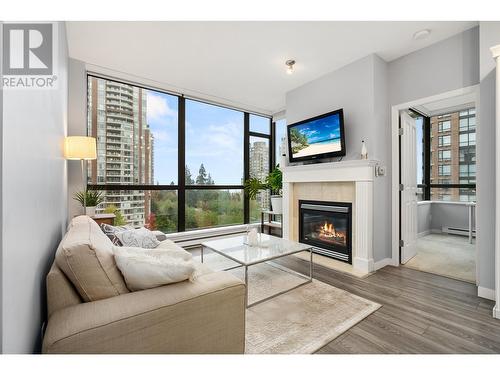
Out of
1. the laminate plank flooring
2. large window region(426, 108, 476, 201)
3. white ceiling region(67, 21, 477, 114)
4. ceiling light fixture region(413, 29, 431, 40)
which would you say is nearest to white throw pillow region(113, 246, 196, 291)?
the laminate plank flooring

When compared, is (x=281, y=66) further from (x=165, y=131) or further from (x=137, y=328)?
(x=137, y=328)

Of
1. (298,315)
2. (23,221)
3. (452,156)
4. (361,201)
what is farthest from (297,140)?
(452,156)

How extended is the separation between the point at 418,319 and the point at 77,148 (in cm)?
352

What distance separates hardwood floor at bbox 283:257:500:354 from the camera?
4.97 feet

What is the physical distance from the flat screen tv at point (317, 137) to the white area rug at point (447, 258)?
178cm

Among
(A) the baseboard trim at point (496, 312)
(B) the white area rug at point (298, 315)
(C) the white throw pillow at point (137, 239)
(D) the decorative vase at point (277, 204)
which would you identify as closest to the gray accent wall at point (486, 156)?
(A) the baseboard trim at point (496, 312)

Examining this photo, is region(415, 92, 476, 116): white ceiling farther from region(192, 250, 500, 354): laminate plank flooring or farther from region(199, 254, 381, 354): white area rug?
→ region(199, 254, 381, 354): white area rug

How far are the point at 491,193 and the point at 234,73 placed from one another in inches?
125

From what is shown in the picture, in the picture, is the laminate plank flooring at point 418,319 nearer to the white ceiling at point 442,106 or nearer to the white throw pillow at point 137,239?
the white throw pillow at point 137,239

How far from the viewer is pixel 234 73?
3381 millimetres

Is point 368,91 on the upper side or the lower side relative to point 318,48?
lower

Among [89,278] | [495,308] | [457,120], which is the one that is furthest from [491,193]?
[457,120]

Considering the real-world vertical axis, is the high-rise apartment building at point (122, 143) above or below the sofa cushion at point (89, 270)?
above

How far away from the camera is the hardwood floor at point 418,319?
1516mm
